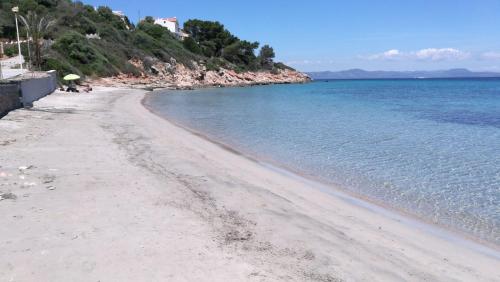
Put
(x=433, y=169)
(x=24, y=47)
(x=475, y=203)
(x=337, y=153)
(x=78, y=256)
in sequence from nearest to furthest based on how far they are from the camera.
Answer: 1. (x=78, y=256)
2. (x=475, y=203)
3. (x=433, y=169)
4. (x=337, y=153)
5. (x=24, y=47)

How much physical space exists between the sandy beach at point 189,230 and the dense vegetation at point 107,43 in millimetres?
39111

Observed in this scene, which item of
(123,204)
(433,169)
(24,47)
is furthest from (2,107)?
(24,47)

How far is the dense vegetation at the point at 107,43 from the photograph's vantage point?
5166 cm

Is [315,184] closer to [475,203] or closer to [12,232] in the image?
[475,203]

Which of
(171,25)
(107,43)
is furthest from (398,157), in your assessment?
(171,25)

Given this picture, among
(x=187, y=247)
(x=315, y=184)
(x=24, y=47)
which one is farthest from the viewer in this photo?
(x=24, y=47)

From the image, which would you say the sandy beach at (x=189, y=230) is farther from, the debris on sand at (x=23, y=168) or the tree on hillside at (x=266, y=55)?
the tree on hillside at (x=266, y=55)

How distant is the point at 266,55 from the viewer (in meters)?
119

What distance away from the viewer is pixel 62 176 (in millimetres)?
8109

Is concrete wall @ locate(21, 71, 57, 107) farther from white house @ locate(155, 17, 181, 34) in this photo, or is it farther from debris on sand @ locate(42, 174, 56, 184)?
white house @ locate(155, 17, 181, 34)

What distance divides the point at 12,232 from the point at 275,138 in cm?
1329

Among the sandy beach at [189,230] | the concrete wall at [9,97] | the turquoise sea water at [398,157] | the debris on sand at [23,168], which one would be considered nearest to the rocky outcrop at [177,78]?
the concrete wall at [9,97]

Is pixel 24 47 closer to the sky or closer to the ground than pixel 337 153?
closer to the sky

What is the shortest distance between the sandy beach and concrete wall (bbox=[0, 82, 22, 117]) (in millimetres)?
6797
